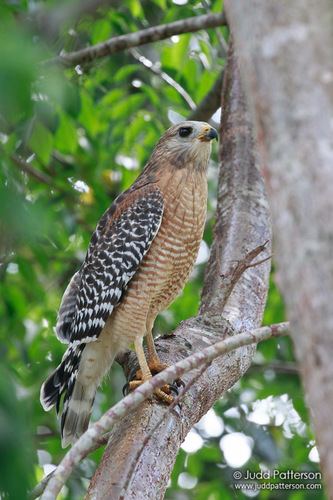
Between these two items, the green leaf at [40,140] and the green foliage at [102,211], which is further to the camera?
the green foliage at [102,211]

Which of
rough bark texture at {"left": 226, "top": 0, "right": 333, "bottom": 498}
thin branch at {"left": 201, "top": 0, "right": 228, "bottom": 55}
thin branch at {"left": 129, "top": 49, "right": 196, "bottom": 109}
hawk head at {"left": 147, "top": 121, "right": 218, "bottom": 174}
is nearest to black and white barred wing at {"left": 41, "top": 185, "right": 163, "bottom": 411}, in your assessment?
hawk head at {"left": 147, "top": 121, "right": 218, "bottom": 174}

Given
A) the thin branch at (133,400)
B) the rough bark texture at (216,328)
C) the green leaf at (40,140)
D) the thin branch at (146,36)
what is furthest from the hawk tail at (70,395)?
the thin branch at (146,36)

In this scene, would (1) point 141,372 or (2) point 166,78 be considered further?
(2) point 166,78

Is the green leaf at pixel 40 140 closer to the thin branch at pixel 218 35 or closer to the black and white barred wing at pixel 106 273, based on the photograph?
the black and white barred wing at pixel 106 273

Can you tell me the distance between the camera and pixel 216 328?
4.02 metres

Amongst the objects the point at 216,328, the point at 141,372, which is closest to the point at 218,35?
the point at 216,328

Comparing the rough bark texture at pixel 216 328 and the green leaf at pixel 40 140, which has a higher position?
the green leaf at pixel 40 140

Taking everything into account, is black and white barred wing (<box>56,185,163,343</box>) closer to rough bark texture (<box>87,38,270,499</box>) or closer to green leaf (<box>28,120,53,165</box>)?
rough bark texture (<box>87,38,270,499</box>)

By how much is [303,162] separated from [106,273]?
3296mm

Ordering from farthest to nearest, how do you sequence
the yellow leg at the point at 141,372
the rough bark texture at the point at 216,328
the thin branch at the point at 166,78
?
the thin branch at the point at 166,78, the yellow leg at the point at 141,372, the rough bark texture at the point at 216,328

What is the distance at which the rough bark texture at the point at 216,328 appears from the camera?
2.87 meters

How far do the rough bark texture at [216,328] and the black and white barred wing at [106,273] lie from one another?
0.43m

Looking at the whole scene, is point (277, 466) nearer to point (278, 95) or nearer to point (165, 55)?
point (165, 55)

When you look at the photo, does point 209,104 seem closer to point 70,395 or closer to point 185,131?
point 185,131
